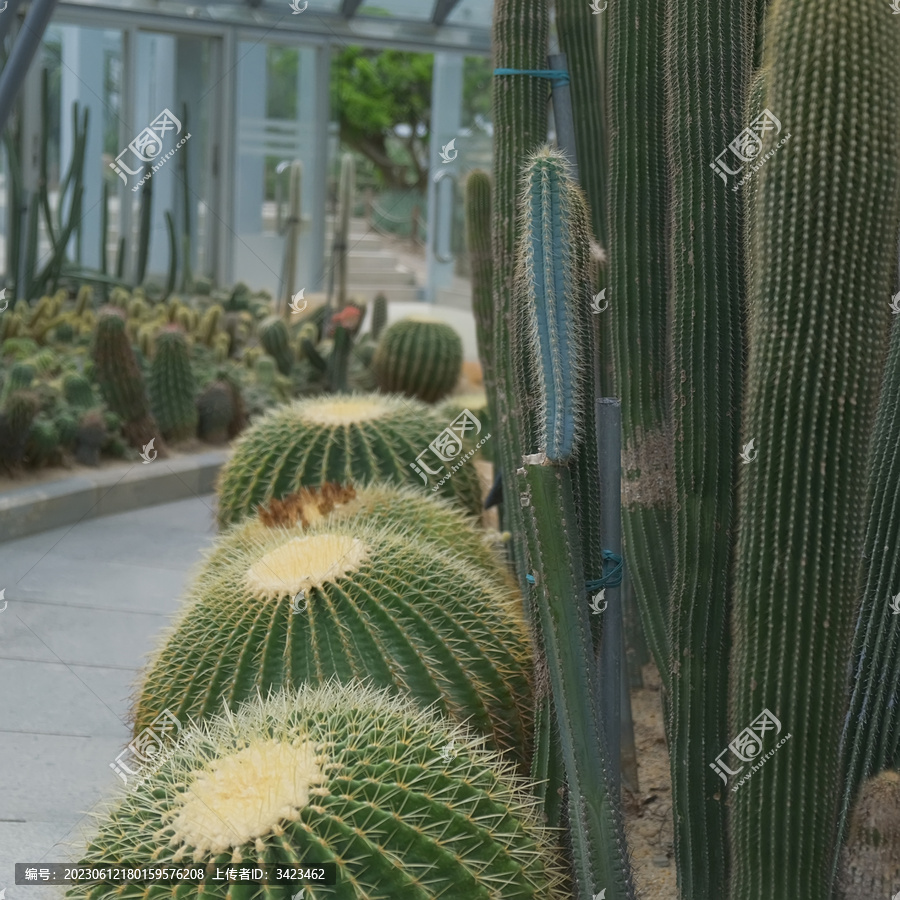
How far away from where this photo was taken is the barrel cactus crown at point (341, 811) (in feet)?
4.74

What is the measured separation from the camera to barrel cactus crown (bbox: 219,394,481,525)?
10.6 feet

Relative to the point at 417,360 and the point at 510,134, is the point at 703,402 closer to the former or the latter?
the point at 510,134

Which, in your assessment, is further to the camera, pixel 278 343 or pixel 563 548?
pixel 278 343

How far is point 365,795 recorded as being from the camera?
4.99 feet

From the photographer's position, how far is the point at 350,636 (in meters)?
2.08

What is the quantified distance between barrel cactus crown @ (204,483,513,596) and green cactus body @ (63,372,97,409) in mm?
2752

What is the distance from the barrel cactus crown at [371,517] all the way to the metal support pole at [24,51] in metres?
1.26

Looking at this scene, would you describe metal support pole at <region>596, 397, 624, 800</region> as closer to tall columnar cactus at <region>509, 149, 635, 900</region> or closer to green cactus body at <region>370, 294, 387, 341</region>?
tall columnar cactus at <region>509, 149, 635, 900</region>

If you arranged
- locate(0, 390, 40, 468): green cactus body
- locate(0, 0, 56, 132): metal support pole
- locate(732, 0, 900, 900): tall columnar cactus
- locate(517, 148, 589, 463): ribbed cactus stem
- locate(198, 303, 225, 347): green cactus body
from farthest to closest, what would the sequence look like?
locate(198, 303, 225, 347): green cactus body
locate(0, 390, 40, 468): green cactus body
locate(0, 0, 56, 132): metal support pole
locate(517, 148, 589, 463): ribbed cactus stem
locate(732, 0, 900, 900): tall columnar cactus

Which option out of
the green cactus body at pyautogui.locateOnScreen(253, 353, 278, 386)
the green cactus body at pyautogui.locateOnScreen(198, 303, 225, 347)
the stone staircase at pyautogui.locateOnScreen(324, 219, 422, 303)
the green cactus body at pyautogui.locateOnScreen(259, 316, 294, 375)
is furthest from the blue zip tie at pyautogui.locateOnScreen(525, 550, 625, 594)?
the stone staircase at pyautogui.locateOnScreen(324, 219, 422, 303)

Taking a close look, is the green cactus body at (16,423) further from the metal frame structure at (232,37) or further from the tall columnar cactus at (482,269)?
the metal frame structure at (232,37)

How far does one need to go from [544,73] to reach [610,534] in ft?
3.21

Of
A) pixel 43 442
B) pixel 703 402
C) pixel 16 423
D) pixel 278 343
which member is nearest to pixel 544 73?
pixel 703 402

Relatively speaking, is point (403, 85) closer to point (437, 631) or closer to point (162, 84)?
point (162, 84)
